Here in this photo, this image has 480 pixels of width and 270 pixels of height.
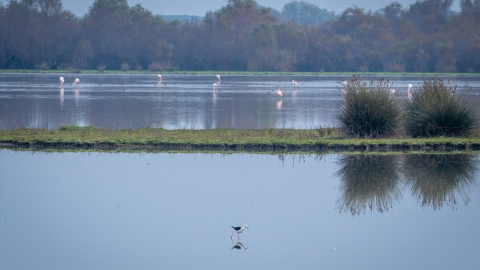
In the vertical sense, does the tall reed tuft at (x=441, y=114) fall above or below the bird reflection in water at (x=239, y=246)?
above

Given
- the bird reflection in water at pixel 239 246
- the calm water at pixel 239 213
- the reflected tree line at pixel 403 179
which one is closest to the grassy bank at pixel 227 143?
the reflected tree line at pixel 403 179

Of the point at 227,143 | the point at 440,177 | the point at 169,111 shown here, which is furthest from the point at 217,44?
the point at 440,177

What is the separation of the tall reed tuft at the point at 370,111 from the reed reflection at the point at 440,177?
7.52 ft

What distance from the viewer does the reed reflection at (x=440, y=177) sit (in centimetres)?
1293

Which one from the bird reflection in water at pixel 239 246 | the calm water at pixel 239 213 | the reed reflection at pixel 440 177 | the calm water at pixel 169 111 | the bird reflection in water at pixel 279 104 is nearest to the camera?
the calm water at pixel 239 213

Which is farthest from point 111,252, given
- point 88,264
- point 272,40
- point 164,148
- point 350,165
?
point 272,40

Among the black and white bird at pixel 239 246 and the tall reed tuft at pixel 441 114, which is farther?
the tall reed tuft at pixel 441 114

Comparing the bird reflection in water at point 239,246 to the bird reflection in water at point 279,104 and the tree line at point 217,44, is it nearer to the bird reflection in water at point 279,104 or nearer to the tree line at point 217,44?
the bird reflection in water at point 279,104

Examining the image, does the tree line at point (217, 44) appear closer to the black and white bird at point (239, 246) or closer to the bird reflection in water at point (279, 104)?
the bird reflection in water at point (279, 104)

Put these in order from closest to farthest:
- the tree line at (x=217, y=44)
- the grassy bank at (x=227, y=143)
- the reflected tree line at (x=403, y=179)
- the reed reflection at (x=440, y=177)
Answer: the reflected tree line at (x=403, y=179), the reed reflection at (x=440, y=177), the grassy bank at (x=227, y=143), the tree line at (x=217, y=44)

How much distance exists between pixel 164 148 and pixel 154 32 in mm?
83949

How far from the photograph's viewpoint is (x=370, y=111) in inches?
774

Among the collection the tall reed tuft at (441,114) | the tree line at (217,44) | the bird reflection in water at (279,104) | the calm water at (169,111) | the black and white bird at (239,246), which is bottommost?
the black and white bird at (239,246)

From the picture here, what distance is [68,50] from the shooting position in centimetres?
9662
